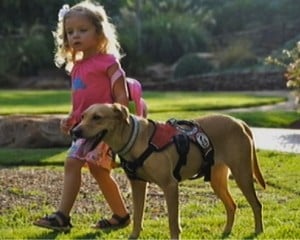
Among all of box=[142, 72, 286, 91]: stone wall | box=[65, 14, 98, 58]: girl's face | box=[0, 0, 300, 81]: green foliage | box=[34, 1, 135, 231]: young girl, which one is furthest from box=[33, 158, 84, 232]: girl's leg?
box=[142, 72, 286, 91]: stone wall

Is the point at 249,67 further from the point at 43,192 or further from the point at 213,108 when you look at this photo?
the point at 43,192

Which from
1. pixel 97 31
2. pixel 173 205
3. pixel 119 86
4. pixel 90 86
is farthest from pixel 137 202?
pixel 97 31

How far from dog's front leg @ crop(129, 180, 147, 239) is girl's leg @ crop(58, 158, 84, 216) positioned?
643 millimetres

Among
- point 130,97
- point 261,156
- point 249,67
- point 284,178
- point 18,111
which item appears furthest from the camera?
point 249,67

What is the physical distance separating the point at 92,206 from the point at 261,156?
3.95 metres

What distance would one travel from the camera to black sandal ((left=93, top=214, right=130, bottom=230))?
653cm

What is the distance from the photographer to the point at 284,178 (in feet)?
30.0

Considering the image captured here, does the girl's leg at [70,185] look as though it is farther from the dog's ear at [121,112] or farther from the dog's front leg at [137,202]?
the dog's ear at [121,112]

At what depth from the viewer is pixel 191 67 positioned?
108 feet

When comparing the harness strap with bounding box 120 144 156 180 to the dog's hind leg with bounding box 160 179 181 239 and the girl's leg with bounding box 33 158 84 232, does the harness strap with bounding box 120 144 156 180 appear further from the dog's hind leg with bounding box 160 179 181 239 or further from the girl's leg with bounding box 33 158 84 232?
the girl's leg with bounding box 33 158 84 232

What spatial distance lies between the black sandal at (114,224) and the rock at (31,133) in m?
5.87

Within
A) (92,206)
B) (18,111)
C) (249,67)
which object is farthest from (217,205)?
(249,67)

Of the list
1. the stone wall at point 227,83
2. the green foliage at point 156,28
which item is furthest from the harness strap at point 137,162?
the stone wall at point 227,83

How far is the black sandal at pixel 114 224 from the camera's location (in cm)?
653
